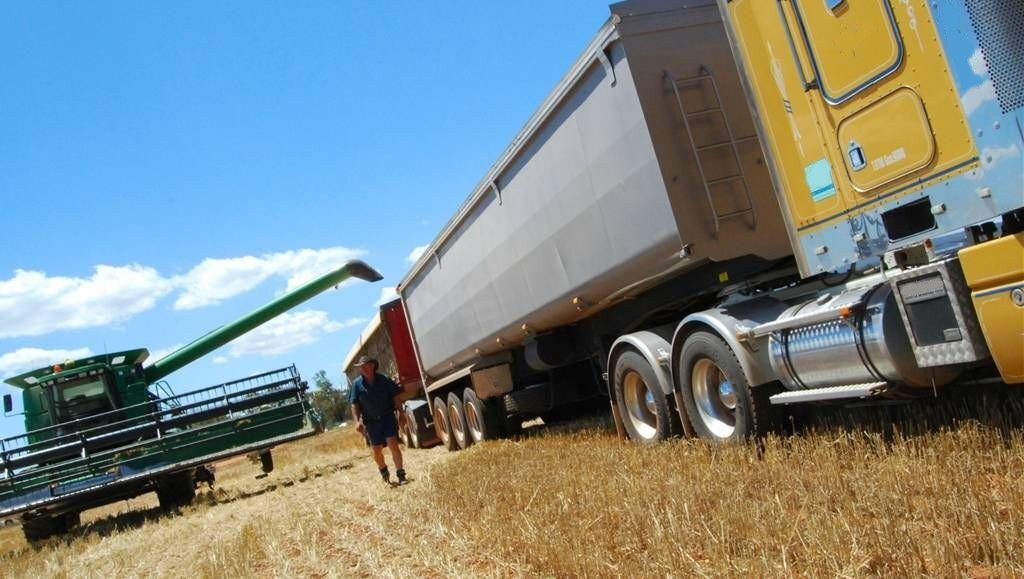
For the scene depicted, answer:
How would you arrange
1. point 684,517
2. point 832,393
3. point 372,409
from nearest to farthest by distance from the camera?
1. point 684,517
2. point 832,393
3. point 372,409

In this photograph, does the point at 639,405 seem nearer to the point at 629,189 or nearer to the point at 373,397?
the point at 629,189

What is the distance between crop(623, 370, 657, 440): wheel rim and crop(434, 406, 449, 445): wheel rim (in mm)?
7243

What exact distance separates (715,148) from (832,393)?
2241 millimetres

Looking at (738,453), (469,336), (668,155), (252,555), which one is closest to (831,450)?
(738,453)

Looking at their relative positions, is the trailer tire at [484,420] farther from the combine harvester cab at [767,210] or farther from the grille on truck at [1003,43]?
the grille on truck at [1003,43]

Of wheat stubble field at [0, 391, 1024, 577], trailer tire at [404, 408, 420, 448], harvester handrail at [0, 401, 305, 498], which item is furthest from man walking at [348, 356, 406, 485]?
trailer tire at [404, 408, 420, 448]

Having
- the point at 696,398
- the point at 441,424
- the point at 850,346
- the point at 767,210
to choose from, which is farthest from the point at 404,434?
the point at 850,346

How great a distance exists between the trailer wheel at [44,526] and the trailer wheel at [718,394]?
398 inches

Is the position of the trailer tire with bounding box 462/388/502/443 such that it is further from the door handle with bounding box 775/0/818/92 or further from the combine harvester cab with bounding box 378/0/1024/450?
the door handle with bounding box 775/0/818/92

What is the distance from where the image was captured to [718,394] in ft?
22.9

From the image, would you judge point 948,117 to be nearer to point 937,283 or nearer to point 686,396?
point 937,283

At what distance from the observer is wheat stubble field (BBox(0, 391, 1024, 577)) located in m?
3.58

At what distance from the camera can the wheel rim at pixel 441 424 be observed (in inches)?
605

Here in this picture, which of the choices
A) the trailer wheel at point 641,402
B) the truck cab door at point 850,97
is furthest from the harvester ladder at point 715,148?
the trailer wheel at point 641,402
